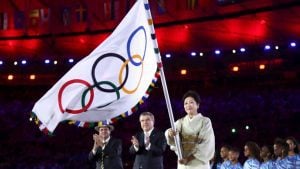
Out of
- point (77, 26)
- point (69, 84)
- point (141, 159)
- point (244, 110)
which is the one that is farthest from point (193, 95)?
point (77, 26)

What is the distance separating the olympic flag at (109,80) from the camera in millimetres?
4676

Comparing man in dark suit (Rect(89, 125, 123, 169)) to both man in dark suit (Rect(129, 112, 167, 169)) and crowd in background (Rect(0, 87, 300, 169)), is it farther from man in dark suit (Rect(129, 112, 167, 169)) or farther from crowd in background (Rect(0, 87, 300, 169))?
crowd in background (Rect(0, 87, 300, 169))

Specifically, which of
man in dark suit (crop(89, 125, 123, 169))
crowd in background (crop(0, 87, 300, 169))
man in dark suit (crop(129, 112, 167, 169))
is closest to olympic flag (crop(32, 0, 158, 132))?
man in dark suit (crop(129, 112, 167, 169))

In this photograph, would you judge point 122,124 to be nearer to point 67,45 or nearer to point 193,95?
point 67,45

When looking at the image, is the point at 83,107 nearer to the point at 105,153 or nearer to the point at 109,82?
the point at 109,82

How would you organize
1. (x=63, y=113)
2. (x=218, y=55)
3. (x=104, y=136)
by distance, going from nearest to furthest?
(x=63, y=113), (x=104, y=136), (x=218, y=55)

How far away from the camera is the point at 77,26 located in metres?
16.1

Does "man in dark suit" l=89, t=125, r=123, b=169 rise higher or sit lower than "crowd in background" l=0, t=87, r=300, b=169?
lower

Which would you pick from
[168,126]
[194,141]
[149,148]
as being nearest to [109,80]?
[194,141]

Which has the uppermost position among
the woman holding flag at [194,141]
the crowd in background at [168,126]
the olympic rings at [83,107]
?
the crowd in background at [168,126]

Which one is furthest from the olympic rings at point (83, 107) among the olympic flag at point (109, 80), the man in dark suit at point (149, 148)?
the man in dark suit at point (149, 148)

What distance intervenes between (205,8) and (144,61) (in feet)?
32.3

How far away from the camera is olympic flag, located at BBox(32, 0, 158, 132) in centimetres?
468

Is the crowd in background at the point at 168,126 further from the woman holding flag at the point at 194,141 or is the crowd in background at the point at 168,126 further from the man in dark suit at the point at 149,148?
the woman holding flag at the point at 194,141
